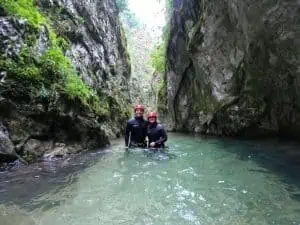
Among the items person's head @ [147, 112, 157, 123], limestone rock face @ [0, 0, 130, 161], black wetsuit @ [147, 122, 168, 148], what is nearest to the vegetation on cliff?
limestone rock face @ [0, 0, 130, 161]

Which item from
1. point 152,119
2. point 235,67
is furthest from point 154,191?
point 235,67

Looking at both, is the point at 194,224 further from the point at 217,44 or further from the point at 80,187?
the point at 217,44

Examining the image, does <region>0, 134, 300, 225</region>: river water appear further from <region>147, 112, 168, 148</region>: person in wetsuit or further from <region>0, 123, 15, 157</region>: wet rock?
<region>147, 112, 168, 148</region>: person in wetsuit

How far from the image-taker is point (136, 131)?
33.7ft

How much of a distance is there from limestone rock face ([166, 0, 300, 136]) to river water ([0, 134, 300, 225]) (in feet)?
10.1

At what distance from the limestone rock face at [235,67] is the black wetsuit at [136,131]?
413 cm

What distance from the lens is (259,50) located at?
10703 millimetres

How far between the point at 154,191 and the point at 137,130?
4.94m

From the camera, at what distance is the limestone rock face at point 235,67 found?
912 centimetres

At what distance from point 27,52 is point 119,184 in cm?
431

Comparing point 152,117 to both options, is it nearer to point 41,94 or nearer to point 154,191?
point 41,94

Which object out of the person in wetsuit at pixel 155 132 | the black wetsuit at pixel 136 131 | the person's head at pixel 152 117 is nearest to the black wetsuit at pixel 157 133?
the person in wetsuit at pixel 155 132

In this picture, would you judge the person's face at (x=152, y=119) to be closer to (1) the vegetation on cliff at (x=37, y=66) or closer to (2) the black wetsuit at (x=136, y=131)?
(2) the black wetsuit at (x=136, y=131)

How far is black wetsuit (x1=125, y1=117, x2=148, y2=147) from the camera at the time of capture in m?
10.2
